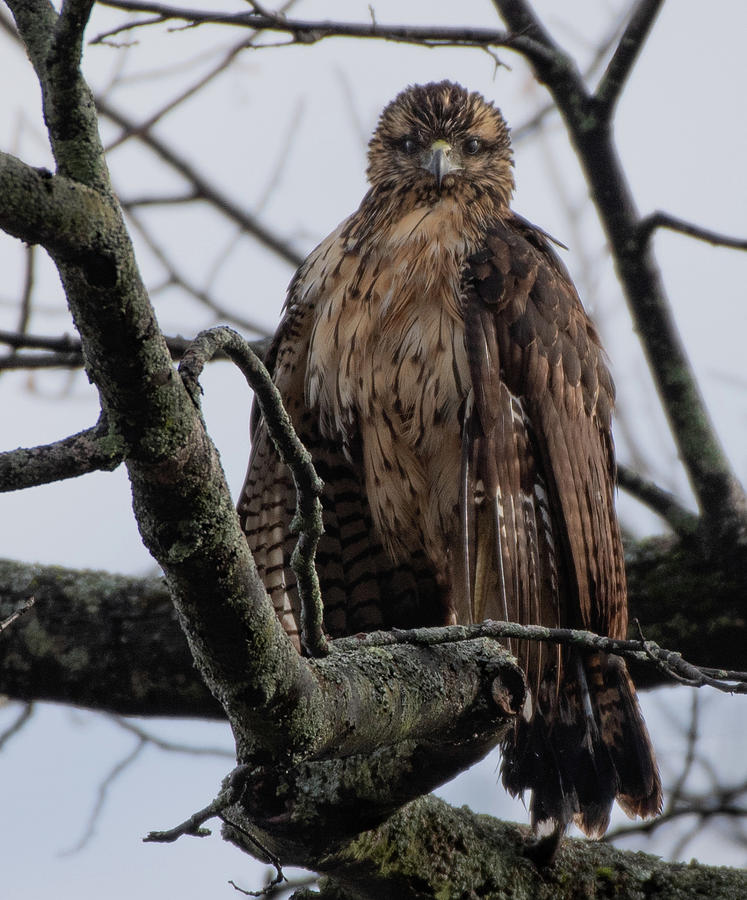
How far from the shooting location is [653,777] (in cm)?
338

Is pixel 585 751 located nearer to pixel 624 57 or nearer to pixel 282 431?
pixel 282 431

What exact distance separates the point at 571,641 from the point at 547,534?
4.66 ft

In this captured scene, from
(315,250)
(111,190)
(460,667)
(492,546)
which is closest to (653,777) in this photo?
(492,546)

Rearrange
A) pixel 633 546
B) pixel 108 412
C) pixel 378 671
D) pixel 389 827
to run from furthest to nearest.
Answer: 1. pixel 633 546
2. pixel 389 827
3. pixel 378 671
4. pixel 108 412

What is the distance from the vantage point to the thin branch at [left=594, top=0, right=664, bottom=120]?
3.95 m

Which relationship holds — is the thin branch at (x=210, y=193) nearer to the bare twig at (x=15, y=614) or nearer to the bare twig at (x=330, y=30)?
the bare twig at (x=330, y=30)

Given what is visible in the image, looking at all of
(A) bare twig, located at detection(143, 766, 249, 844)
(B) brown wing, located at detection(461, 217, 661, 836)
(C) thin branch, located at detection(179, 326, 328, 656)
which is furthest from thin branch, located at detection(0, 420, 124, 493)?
(B) brown wing, located at detection(461, 217, 661, 836)

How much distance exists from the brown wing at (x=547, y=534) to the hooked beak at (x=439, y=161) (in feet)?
1.74

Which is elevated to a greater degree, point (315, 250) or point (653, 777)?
point (315, 250)

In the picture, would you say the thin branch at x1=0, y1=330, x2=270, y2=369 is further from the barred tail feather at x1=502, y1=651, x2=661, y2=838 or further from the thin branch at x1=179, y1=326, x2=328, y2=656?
the thin branch at x1=179, y1=326, x2=328, y2=656

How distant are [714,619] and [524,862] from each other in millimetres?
1463

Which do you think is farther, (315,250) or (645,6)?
(315,250)

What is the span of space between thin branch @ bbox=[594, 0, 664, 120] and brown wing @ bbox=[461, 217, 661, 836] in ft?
2.28

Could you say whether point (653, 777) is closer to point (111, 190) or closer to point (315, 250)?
point (315, 250)
